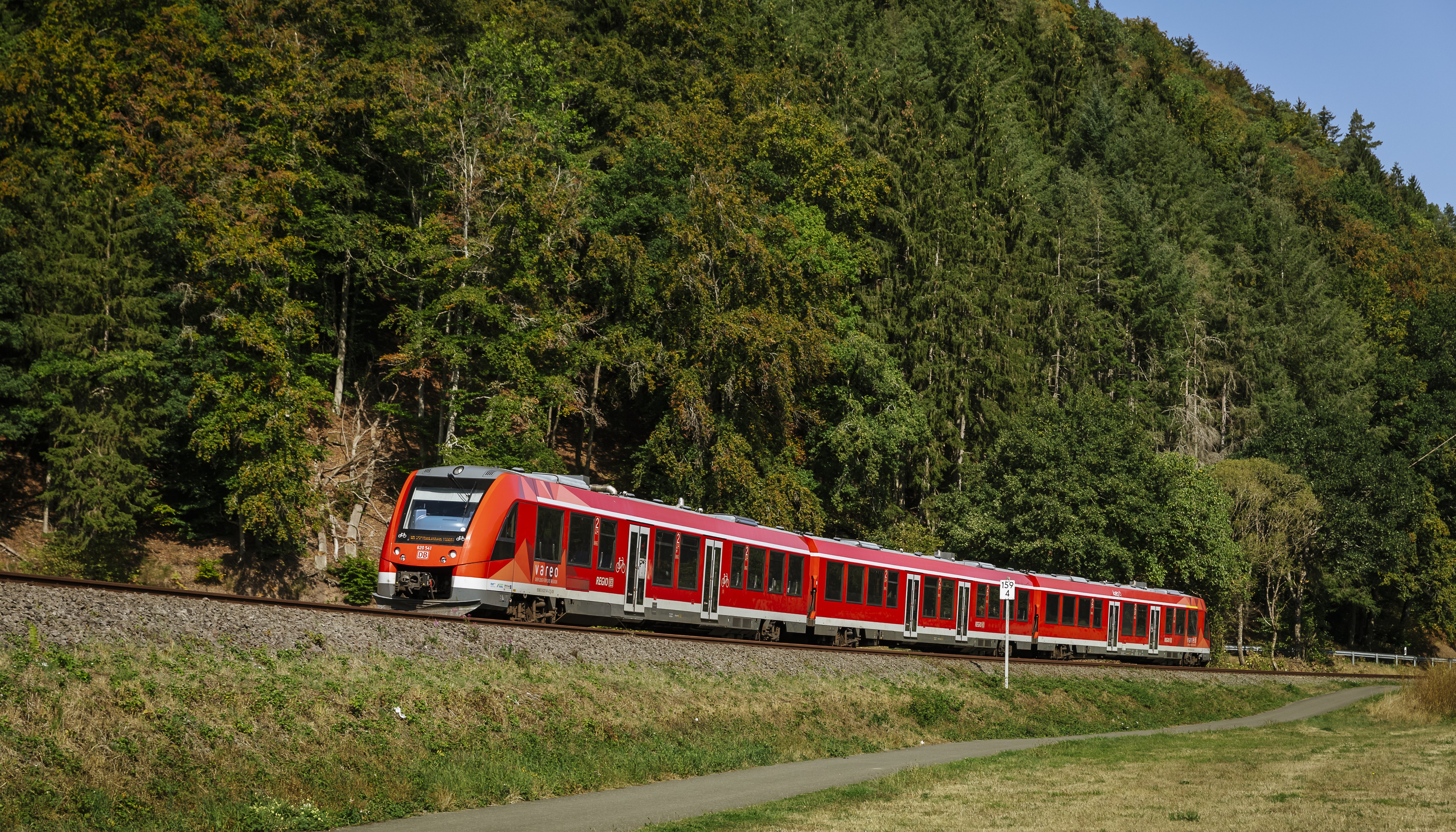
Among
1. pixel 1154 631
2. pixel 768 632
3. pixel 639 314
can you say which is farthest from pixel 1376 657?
pixel 768 632

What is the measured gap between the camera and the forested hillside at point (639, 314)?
38281mm

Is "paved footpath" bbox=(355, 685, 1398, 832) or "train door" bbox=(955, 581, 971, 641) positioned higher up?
"train door" bbox=(955, 581, 971, 641)

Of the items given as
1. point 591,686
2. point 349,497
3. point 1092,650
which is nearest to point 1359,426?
point 1092,650

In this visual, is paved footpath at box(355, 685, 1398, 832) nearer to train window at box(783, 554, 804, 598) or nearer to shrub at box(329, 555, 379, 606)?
train window at box(783, 554, 804, 598)

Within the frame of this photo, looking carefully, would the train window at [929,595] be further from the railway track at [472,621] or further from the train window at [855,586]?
the train window at [855,586]

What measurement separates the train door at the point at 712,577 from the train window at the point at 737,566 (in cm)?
37

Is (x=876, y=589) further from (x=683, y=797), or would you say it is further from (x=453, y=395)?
(x=683, y=797)

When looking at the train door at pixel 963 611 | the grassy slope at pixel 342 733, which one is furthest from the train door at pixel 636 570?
the train door at pixel 963 611

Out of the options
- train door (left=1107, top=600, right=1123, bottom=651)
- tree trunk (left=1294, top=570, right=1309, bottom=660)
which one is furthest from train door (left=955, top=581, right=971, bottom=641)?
tree trunk (left=1294, top=570, right=1309, bottom=660)

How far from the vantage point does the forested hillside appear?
3828cm

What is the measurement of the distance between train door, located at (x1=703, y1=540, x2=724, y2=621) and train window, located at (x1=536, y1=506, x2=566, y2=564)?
5379mm

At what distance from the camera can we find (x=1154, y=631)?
4997 cm

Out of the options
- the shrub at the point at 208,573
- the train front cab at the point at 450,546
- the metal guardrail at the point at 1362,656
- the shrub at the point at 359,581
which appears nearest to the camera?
the train front cab at the point at 450,546

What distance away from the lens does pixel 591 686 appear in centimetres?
1977
